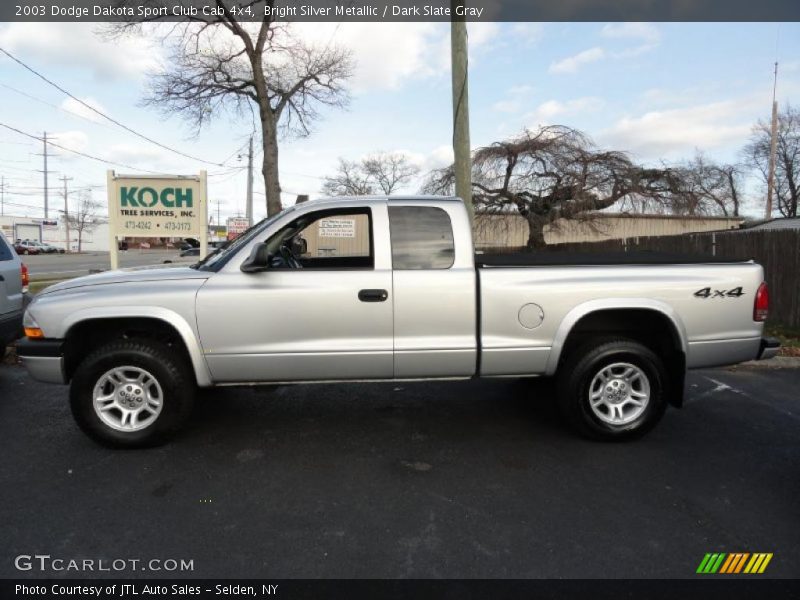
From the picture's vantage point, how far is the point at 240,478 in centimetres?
315

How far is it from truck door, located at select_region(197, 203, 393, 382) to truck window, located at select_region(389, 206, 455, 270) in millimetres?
127

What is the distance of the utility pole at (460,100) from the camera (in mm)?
7125

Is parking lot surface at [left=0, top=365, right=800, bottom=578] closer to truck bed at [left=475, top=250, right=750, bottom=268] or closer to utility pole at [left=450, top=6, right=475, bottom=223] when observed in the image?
truck bed at [left=475, top=250, right=750, bottom=268]

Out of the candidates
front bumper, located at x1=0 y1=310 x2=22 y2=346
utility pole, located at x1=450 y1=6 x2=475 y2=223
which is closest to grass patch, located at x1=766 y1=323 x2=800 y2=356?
utility pole, located at x1=450 y1=6 x2=475 y2=223

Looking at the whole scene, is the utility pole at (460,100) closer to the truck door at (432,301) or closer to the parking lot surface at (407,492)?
the truck door at (432,301)

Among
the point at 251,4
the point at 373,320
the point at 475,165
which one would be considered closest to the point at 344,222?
the point at 373,320

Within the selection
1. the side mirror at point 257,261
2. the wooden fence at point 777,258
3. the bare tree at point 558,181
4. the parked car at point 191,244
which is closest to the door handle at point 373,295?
the side mirror at point 257,261

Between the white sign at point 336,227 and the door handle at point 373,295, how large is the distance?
954mm

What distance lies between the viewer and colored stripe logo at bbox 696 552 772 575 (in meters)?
2.29

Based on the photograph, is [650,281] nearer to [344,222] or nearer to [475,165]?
[344,222]

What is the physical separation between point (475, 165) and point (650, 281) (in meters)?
16.6

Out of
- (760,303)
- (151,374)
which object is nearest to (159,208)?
(151,374)

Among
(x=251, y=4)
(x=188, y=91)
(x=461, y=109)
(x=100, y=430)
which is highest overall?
(x=251, y=4)

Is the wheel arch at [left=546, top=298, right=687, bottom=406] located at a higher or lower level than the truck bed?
lower
